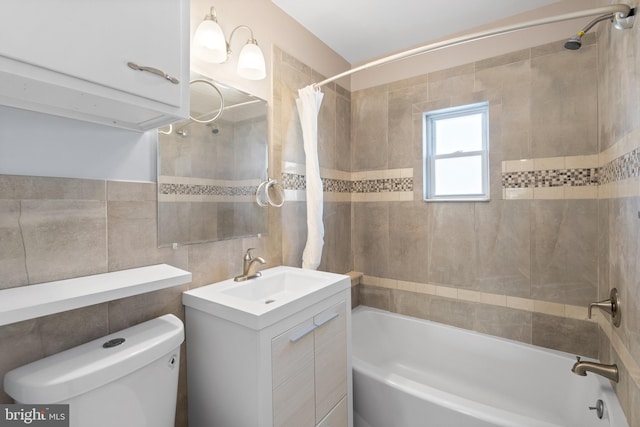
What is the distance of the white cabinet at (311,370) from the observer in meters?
1.10

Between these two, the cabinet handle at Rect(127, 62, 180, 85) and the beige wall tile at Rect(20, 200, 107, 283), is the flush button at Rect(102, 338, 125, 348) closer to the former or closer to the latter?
the beige wall tile at Rect(20, 200, 107, 283)

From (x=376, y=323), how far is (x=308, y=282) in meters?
1.09

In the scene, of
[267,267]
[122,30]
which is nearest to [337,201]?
[267,267]

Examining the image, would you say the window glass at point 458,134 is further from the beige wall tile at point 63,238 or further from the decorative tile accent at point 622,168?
the beige wall tile at point 63,238

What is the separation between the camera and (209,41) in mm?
1324

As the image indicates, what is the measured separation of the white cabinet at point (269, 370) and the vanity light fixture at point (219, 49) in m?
1.19

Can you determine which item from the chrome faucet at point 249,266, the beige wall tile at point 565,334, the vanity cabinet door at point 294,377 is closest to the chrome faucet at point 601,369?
the beige wall tile at point 565,334

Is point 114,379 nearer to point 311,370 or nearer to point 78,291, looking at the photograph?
point 78,291

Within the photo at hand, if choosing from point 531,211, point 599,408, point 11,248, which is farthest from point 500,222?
point 11,248

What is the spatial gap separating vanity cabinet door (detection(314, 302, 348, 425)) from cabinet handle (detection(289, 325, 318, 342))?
0.04 meters

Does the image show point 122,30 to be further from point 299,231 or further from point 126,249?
point 299,231

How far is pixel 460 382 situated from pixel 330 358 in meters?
1.19

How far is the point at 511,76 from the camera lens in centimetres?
188

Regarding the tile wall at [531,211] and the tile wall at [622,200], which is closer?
the tile wall at [622,200]
